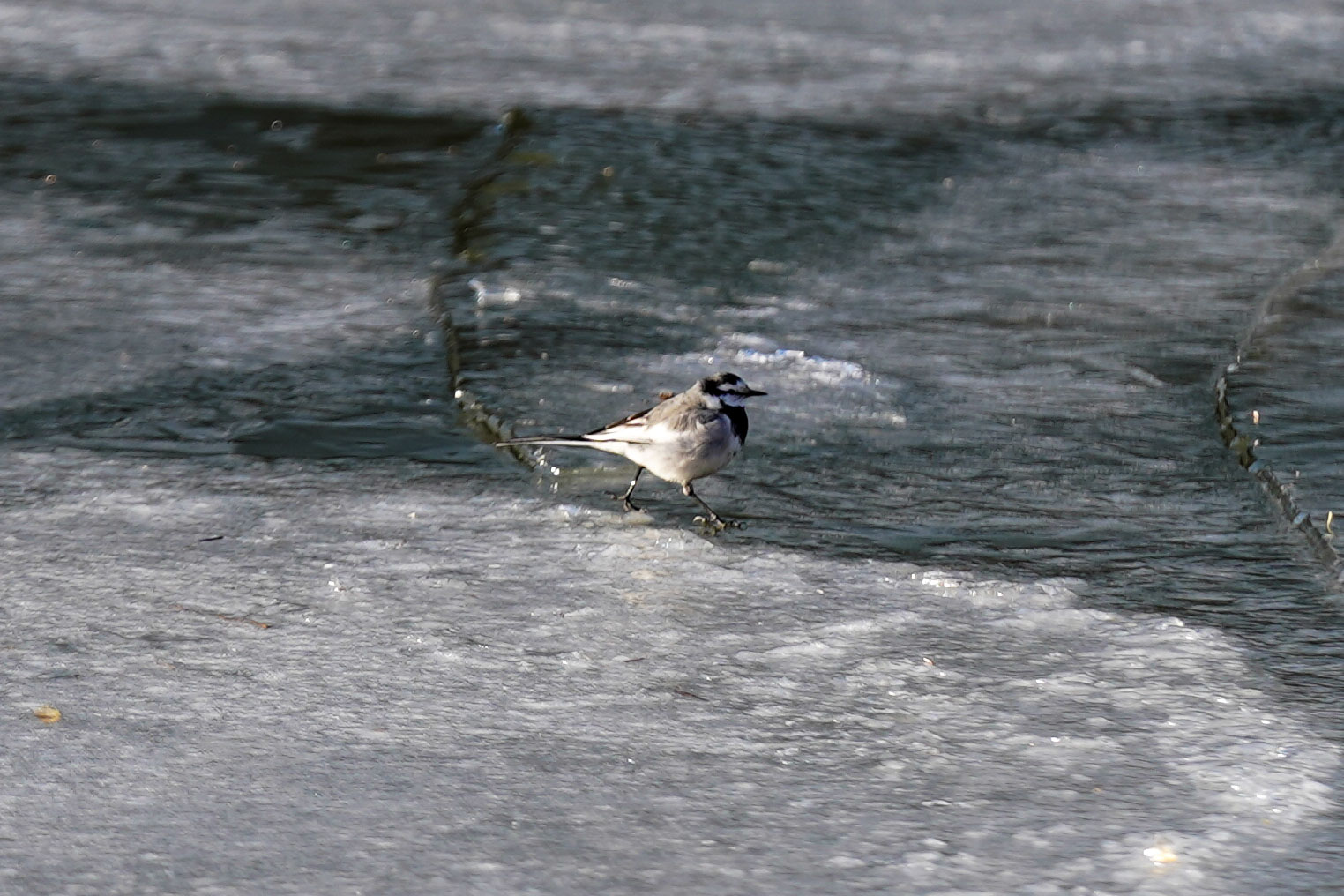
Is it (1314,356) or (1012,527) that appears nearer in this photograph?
(1012,527)

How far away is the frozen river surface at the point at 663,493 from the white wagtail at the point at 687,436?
0.18 m

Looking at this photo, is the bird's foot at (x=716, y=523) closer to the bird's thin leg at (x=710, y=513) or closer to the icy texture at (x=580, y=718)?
the bird's thin leg at (x=710, y=513)

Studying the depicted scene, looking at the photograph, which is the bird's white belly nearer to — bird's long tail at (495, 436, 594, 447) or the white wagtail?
the white wagtail

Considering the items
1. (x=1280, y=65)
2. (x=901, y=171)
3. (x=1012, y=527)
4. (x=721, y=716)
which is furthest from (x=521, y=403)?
(x=1280, y=65)

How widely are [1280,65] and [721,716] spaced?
994 cm

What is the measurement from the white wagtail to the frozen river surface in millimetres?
184

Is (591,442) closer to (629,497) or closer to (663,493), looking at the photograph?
(629,497)

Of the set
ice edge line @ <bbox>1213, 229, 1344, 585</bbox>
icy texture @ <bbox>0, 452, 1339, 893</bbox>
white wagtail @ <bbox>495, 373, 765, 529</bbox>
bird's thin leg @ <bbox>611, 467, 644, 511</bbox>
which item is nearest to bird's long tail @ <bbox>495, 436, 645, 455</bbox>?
white wagtail @ <bbox>495, 373, 765, 529</bbox>

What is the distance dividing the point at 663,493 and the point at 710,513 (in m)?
0.37

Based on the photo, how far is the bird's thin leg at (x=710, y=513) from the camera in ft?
17.4

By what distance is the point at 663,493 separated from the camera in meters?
5.76

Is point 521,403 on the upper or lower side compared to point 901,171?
lower

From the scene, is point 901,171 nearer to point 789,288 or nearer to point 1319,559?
point 789,288

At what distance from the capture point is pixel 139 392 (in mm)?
6367
